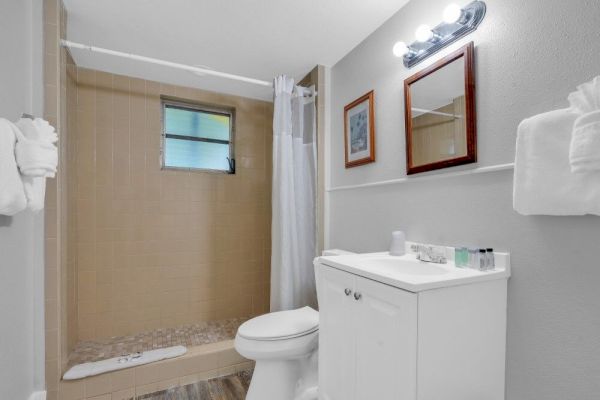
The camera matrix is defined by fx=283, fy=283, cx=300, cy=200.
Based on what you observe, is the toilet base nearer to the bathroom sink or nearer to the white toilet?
the white toilet

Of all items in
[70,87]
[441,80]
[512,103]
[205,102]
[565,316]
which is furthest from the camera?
[205,102]

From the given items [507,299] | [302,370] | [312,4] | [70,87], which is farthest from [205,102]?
[507,299]

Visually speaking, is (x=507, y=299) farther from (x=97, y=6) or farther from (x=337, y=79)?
(x=97, y=6)

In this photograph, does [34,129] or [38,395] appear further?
[38,395]

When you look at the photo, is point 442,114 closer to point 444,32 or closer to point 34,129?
point 444,32

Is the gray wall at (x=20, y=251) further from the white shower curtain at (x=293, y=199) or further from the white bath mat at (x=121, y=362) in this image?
the white shower curtain at (x=293, y=199)

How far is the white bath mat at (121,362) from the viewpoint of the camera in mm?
1655

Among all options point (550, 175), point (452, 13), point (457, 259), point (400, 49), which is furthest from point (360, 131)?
point (550, 175)

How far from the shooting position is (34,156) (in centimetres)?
98

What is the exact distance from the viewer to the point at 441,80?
1.31 m

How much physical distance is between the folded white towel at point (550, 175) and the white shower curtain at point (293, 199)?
56.0 inches

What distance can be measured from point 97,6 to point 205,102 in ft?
3.56

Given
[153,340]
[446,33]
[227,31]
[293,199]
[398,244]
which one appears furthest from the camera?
[153,340]

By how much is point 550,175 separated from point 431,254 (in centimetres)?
59
